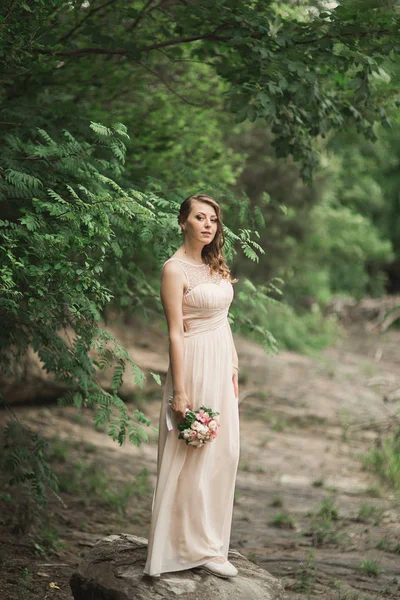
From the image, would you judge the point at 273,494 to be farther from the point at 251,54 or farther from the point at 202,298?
the point at 251,54

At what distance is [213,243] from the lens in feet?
14.8

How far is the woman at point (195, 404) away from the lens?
4.32 meters

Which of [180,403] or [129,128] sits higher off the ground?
[129,128]

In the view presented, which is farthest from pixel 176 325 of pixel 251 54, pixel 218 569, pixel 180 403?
pixel 251 54

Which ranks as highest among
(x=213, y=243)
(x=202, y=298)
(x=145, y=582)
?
(x=213, y=243)

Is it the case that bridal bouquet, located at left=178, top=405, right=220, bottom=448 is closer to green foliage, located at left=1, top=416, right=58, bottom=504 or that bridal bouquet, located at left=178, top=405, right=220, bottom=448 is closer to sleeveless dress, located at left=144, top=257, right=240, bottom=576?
sleeveless dress, located at left=144, top=257, right=240, bottom=576

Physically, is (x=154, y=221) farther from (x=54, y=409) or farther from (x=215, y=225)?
(x=54, y=409)

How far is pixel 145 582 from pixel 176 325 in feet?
4.78

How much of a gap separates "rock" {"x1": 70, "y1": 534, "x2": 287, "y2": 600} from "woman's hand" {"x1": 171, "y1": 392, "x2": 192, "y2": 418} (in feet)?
3.13

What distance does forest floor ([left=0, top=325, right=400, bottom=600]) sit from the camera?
5984 millimetres

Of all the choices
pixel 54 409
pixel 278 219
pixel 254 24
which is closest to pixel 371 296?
pixel 278 219

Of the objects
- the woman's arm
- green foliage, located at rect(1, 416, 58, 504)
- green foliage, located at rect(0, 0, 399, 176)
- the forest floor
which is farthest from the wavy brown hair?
the forest floor

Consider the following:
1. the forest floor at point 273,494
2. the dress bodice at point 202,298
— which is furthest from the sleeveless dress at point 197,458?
the forest floor at point 273,494

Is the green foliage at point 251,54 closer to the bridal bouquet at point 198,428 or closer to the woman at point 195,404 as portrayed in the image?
the woman at point 195,404
